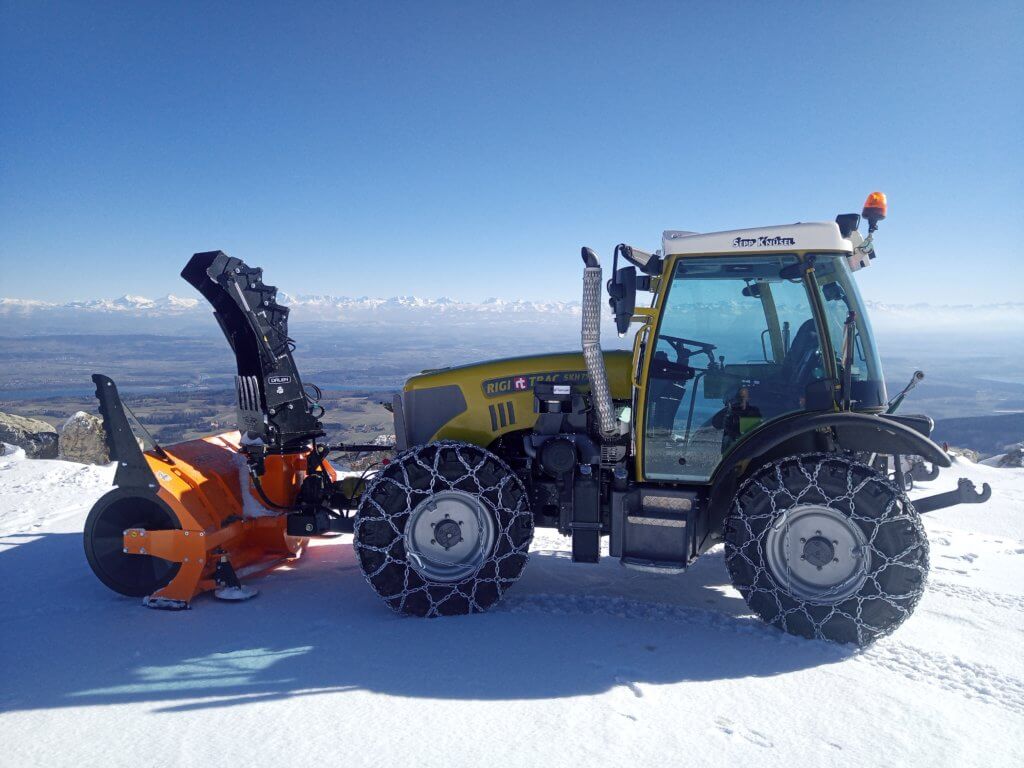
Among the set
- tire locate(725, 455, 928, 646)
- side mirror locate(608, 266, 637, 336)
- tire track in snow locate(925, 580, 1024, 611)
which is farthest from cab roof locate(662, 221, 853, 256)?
tire track in snow locate(925, 580, 1024, 611)

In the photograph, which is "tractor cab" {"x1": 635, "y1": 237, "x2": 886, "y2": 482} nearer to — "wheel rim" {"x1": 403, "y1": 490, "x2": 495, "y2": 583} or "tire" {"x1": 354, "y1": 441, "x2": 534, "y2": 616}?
"tire" {"x1": 354, "y1": 441, "x2": 534, "y2": 616}

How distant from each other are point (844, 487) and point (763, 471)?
0.46 metres

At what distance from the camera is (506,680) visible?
3.38 metres

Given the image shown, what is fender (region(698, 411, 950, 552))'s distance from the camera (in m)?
3.93

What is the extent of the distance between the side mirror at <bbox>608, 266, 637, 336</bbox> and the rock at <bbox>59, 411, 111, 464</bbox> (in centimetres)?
1139

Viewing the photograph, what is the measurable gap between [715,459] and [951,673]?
1.69 meters

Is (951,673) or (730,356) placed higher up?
(730,356)

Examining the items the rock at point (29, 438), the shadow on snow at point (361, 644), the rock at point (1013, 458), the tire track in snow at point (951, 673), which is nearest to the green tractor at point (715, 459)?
the tire track in snow at point (951, 673)

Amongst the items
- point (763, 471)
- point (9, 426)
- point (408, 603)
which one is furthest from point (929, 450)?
point (9, 426)

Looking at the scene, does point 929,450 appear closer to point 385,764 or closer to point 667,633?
point 667,633

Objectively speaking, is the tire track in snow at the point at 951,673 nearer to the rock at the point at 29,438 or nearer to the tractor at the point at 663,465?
the tractor at the point at 663,465

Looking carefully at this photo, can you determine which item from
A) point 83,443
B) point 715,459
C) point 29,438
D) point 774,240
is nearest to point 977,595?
point 715,459

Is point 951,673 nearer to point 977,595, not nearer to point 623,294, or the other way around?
point 977,595

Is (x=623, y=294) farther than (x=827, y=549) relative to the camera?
Yes
